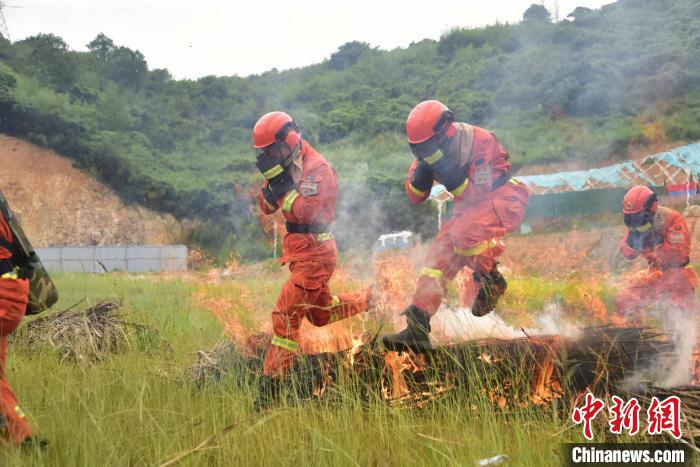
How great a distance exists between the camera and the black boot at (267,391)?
4.87 metres

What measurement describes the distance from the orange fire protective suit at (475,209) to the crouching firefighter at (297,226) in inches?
29.6

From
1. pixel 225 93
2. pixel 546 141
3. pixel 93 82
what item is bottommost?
pixel 546 141

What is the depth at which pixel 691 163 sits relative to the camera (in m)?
17.0

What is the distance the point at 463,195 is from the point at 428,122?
664mm

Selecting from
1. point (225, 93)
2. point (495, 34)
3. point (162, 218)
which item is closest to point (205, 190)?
point (162, 218)

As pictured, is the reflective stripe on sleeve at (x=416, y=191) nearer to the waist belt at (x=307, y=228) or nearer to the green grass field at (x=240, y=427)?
the waist belt at (x=307, y=228)

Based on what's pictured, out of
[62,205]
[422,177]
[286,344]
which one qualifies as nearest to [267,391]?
[286,344]

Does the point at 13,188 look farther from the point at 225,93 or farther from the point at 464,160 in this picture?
the point at 464,160

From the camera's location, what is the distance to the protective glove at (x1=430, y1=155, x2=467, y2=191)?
5551 millimetres

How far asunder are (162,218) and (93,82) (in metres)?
5.04

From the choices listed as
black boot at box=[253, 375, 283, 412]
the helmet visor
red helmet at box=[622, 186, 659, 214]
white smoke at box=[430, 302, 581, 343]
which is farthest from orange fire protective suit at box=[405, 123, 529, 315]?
red helmet at box=[622, 186, 659, 214]

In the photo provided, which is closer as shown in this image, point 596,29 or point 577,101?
point 596,29

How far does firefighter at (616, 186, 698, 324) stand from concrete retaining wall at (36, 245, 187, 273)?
453 inches

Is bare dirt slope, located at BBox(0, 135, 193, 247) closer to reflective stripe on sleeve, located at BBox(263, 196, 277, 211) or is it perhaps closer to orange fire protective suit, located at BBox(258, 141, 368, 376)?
reflective stripe on sleeve, located at BBox(263, 196, 277, 211)
